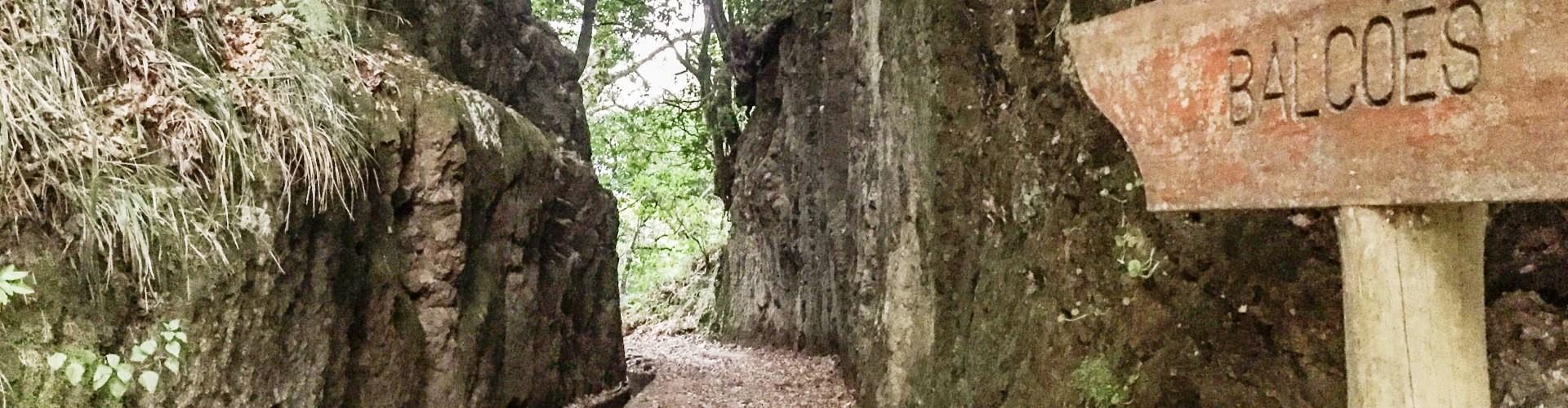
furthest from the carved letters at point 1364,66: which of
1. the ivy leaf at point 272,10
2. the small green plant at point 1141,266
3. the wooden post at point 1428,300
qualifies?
the ivy leaf at point 272,10

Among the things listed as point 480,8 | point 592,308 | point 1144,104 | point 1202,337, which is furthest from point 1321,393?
point 480,8

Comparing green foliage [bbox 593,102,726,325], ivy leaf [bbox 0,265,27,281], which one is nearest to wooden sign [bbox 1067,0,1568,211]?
ivy leaf [bbox 0,265,27,281]

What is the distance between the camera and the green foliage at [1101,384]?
3.14m

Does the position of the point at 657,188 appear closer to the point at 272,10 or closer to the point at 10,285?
the point at 272,10

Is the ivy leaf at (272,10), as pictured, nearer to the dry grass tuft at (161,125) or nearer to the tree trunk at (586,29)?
the dry grass tuft at (161,125)

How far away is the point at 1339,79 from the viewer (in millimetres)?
1452

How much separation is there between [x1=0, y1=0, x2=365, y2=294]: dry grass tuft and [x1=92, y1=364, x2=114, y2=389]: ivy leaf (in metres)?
0.32

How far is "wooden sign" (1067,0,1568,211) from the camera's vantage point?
4.03 feet

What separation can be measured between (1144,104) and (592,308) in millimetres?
6367

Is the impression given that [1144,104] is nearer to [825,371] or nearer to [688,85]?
[825,371]

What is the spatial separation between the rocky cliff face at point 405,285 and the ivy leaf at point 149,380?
2.0 inches

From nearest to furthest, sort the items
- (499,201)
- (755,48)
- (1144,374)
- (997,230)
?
1. (1144,374)
2. (997,230)
3. (499,201)
4. (755,48)

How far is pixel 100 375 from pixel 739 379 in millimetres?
6327

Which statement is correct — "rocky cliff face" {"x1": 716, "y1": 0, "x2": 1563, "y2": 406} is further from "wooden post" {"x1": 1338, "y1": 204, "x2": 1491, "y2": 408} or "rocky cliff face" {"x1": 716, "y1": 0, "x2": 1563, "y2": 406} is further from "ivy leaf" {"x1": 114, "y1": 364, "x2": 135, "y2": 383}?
"ivy leaf" {"x1": 114, "y1": 364, "x2": 135, "y2": 383}
